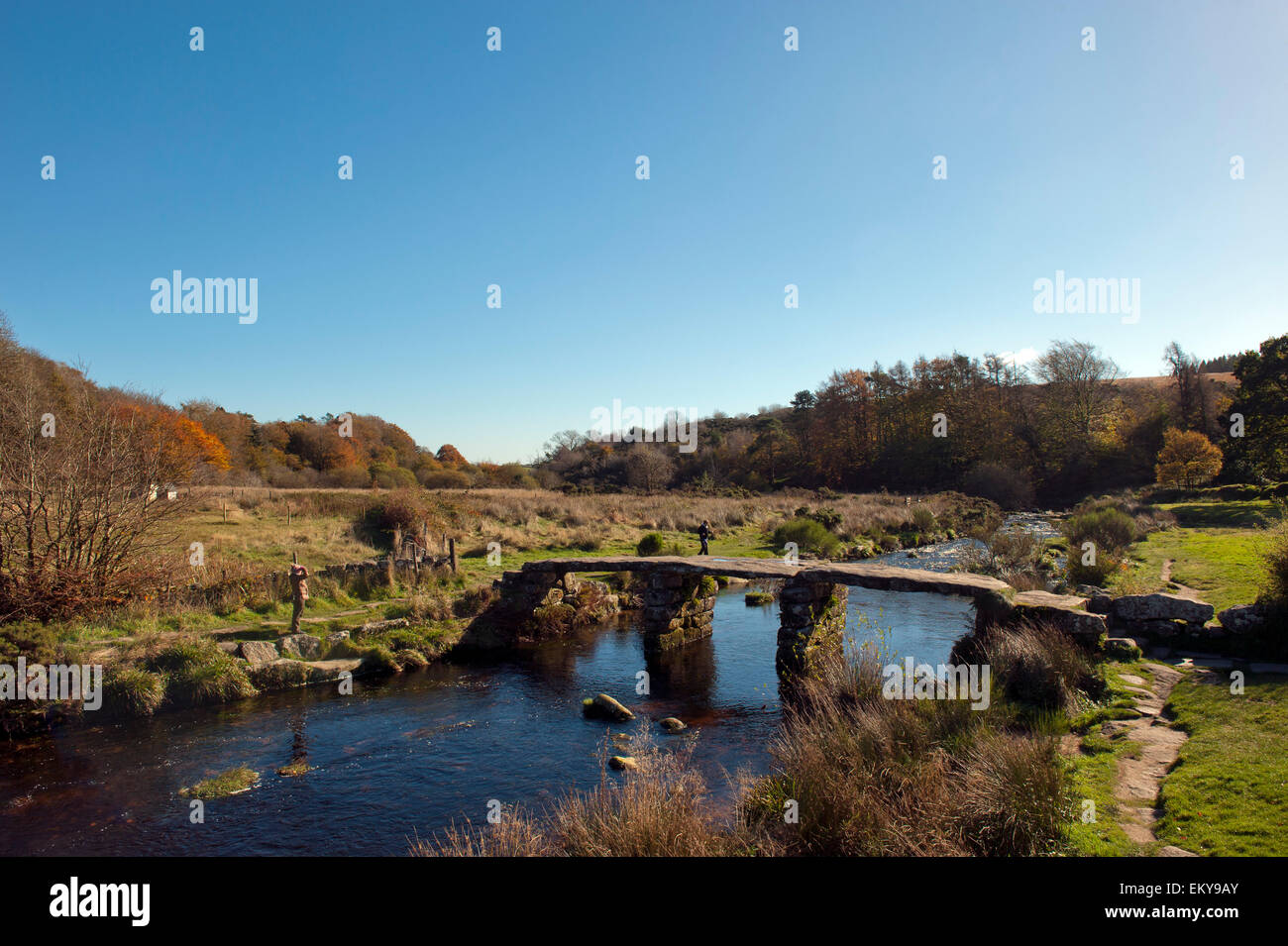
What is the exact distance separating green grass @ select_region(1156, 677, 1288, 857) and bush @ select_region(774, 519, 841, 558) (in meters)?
20.1

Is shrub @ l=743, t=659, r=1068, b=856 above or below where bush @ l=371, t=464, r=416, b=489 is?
below

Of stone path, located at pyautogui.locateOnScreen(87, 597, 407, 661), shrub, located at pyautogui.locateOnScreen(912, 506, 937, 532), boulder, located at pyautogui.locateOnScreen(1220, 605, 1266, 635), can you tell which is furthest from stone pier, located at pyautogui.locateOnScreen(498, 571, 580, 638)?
shrub, located at pyautogui.locateOnScreen(912, 506, 937, 532)

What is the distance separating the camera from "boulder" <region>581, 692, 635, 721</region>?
38.7 ft

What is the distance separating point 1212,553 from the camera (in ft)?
59.1

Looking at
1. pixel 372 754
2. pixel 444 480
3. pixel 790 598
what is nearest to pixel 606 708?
pixel 372 754

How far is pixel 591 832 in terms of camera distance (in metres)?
5.61

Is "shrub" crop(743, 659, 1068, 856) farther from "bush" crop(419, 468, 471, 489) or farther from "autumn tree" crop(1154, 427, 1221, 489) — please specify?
"autumn tree" crop(1154, 427, 1221, 489)

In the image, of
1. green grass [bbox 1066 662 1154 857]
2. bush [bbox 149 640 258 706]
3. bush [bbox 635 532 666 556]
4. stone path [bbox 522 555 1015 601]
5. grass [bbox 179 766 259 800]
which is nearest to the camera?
green grass [bbox 1066 662 1154 857]

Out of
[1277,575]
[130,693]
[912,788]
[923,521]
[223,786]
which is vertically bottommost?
[223,786]

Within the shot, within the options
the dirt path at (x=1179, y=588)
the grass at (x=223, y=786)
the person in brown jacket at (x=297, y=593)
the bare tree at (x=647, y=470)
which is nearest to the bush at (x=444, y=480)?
the bare tree at (x=647, y=470)

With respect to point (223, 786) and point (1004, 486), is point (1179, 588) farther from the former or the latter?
point (1004, 486)

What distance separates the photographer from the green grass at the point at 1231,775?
507 centimetres

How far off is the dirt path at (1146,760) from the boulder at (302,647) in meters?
14.3

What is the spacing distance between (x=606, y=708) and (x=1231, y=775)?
857 centimetres
